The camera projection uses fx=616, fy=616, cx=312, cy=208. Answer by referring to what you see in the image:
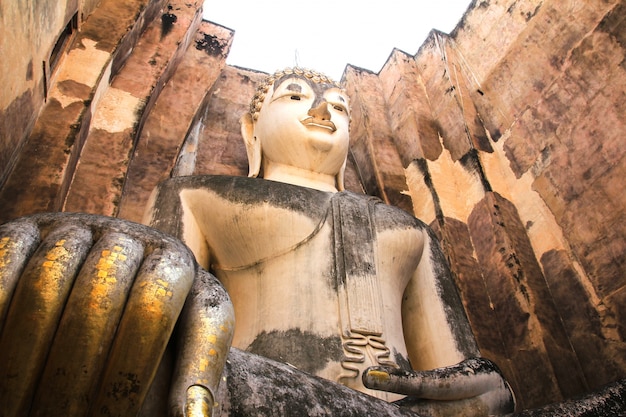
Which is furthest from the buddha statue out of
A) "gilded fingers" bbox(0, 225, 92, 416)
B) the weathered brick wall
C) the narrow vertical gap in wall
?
the narrow vertical gap in wall

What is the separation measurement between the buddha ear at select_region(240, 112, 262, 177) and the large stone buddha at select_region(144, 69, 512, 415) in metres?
0.60

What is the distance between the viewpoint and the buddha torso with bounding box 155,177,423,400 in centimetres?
265

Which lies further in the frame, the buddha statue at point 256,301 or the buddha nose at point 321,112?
the buddha nose at point 321,112

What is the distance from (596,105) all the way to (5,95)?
10.8ft

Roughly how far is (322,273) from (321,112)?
1.15 m

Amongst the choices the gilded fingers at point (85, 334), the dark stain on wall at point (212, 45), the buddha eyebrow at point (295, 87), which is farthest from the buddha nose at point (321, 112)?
the gilded fingers at point (85, 334)

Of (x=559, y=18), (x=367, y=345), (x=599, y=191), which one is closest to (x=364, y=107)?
(x=559, y=18)

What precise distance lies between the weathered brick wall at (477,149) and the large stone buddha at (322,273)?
73 centimetres

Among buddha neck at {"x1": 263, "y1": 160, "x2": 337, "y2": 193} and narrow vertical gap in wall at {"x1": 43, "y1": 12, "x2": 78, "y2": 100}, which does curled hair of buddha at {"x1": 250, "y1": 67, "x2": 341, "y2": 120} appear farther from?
narrow vertical gap in wall at {"x1": 43, "y1": 12, "x2": 78, "y2": 100}

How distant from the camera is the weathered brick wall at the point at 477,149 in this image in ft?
11.1

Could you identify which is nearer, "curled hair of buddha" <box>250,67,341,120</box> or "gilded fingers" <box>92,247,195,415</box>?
"gilded fingers" <box>92,247,195,415</box>

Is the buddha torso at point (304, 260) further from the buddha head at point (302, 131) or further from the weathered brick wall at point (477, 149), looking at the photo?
the weathered brick wall at point (477, 149)

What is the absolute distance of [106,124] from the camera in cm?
380

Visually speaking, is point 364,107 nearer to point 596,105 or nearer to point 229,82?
point 229,82
